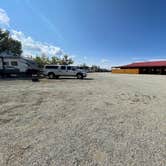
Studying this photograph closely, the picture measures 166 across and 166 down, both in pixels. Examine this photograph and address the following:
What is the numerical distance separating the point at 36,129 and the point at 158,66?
4678cm

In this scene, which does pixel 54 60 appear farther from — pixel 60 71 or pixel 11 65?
pixel 60 71

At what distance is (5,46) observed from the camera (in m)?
37.1

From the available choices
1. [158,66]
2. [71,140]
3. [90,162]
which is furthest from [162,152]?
[158,66]

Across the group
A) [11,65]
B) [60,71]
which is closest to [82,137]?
[60,71]

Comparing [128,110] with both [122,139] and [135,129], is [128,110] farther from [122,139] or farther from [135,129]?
[122,139]

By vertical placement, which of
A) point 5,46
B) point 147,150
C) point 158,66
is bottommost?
point 147,150

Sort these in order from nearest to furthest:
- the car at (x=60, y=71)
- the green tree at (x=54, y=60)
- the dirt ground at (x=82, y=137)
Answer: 1. the dirt ground at (x=82, y=137)
2. the car at (x=60, y=71)
3. the green tree at (x=54, y=60)

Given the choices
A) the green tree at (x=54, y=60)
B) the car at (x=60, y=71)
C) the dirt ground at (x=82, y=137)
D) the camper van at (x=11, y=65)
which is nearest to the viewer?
the dirt ground at (x=82, y=137)

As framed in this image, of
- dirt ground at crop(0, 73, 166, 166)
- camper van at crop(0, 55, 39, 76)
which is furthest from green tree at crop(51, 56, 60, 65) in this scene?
dirt ground at crop(0, 73, 166, 166)

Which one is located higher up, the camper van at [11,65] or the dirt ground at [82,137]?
the camper van at [11,65]

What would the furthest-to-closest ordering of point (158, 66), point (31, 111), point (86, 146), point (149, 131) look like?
point (158, 66) → point (31, 111) → point (149, 131) → point (86, 146)

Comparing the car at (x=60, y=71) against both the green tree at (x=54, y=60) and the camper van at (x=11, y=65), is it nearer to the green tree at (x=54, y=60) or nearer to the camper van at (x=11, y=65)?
the camper van at (x=11, y=65)

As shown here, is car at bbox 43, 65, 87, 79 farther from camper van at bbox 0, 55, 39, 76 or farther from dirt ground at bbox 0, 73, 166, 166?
dirt ground at bbox 0, 73, 166, 166

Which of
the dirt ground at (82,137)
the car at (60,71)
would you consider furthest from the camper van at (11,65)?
the dirt ground at (82,137)
